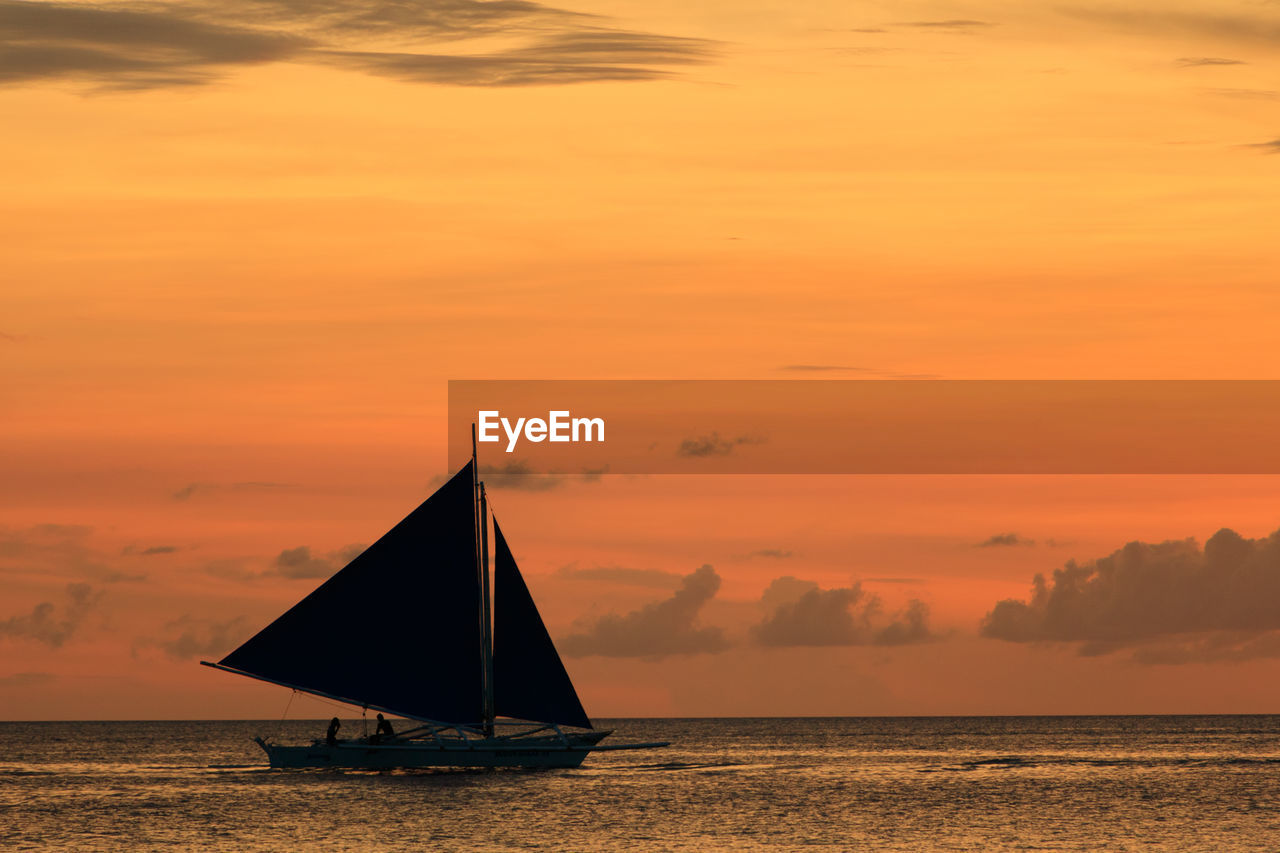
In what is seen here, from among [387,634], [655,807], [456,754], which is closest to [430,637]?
[387,634]

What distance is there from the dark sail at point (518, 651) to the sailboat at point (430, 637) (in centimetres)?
5

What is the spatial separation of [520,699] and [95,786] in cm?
3514

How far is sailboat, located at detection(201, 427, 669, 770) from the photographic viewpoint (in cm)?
8706

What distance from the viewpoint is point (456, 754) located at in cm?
8994

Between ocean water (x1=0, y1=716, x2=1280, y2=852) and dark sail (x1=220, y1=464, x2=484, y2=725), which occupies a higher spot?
dark sail (x1=220, y1=464, x2=484, y2=725)

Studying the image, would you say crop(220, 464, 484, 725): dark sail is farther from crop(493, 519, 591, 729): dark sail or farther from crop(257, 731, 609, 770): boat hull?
crop(257, 731, 609, 770): boat hull

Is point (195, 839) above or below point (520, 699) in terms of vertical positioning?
below

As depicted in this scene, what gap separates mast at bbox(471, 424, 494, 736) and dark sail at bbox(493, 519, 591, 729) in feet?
1.29

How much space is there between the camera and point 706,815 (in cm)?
8356

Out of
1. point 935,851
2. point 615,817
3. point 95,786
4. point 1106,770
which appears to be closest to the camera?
point 935,851

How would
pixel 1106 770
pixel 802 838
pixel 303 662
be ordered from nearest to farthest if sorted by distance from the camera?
pixel 802 838, pixel 303 662, pixel 1106 770

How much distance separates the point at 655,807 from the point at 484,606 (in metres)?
12.6

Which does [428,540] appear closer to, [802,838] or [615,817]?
[615,817]

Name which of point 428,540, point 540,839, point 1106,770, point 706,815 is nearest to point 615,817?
point 706,815
